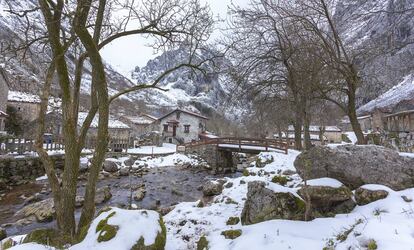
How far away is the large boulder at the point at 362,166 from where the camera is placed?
20.0 ft

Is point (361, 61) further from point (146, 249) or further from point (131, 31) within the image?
point (146, 249)

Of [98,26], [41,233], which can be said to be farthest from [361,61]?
[41,233]

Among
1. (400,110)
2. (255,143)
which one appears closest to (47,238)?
(400,110)

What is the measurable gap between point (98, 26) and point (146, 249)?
5.37 meters

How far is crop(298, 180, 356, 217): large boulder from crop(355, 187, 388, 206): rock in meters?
0.18

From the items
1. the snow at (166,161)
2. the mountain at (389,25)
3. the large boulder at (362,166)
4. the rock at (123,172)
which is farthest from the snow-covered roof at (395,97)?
the snow at (166,161)

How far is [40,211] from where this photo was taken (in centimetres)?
1054

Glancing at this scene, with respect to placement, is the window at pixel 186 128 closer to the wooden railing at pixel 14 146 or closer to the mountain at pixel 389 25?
the wooden railing at pixel 14 146

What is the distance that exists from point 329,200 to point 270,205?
1250 millimetres

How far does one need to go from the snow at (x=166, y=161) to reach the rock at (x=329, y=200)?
20318mm

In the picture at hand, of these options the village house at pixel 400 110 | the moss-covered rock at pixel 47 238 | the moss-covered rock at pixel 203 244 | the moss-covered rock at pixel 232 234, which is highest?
the village house at pixel 400 110

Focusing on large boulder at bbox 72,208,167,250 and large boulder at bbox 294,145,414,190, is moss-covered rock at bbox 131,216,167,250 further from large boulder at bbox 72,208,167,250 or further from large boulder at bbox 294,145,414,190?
large boulder at bbox 294,145,414,190

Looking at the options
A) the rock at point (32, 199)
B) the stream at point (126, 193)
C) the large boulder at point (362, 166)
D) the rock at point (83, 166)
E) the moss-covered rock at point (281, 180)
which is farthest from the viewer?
the rock at point (83, 166)

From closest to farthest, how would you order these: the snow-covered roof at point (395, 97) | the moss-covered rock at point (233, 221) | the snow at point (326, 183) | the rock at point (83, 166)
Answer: the snow at point (326, 183) < the moss-covered rock at point (233, 221) < the snow-covered roof at point (395, 97) < the rock at point (83, 166)
